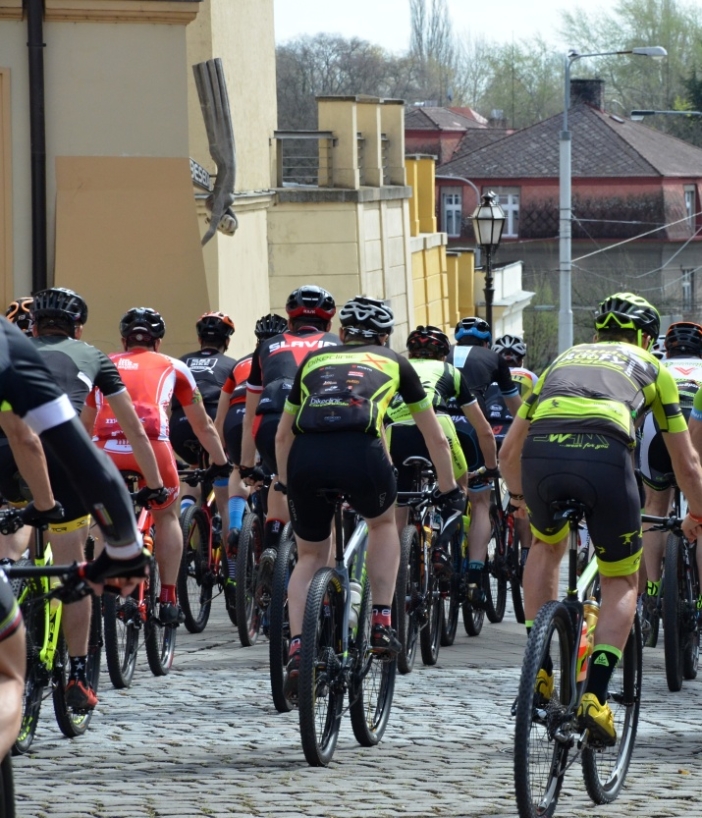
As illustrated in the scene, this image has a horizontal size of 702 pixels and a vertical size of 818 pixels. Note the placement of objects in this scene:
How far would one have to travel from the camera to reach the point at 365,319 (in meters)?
7.83

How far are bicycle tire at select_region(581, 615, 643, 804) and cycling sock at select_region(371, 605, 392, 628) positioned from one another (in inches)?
44.6

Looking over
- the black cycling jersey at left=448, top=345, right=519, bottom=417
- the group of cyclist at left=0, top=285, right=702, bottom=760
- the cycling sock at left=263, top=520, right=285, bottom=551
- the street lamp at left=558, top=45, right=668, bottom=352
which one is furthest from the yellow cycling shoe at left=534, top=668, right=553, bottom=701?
the street lamp at left=558, top=45, right=668, bottom=352

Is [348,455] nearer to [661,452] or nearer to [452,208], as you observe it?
[661,452]

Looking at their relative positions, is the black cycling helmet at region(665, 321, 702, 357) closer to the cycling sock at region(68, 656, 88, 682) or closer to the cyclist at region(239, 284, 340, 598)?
the cyclist at region(239, 284, 340, 598)

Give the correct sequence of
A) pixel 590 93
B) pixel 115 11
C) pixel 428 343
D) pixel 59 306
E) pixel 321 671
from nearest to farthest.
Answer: pixel 321 671 → pixel 59 306 → pixel 428 343 → pixel 115 11 → pixel 590 93

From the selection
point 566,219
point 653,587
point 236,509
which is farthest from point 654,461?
point 566,219

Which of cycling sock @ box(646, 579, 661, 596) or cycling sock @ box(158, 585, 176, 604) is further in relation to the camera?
cycling sock @ box(646, 579, 661, 596)

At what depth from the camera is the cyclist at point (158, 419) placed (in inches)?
362

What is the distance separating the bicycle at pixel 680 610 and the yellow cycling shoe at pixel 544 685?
10.2ft

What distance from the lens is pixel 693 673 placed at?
955 cm

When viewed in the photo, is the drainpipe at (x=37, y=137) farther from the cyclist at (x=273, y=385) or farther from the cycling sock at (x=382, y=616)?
the cycling sock at (x=382, y=616)

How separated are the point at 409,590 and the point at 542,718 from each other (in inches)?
160

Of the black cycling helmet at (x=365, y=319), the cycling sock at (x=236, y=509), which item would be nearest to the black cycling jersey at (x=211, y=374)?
the cycling sock at (x=236, y=509)

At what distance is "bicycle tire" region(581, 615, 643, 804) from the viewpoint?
6469mm
